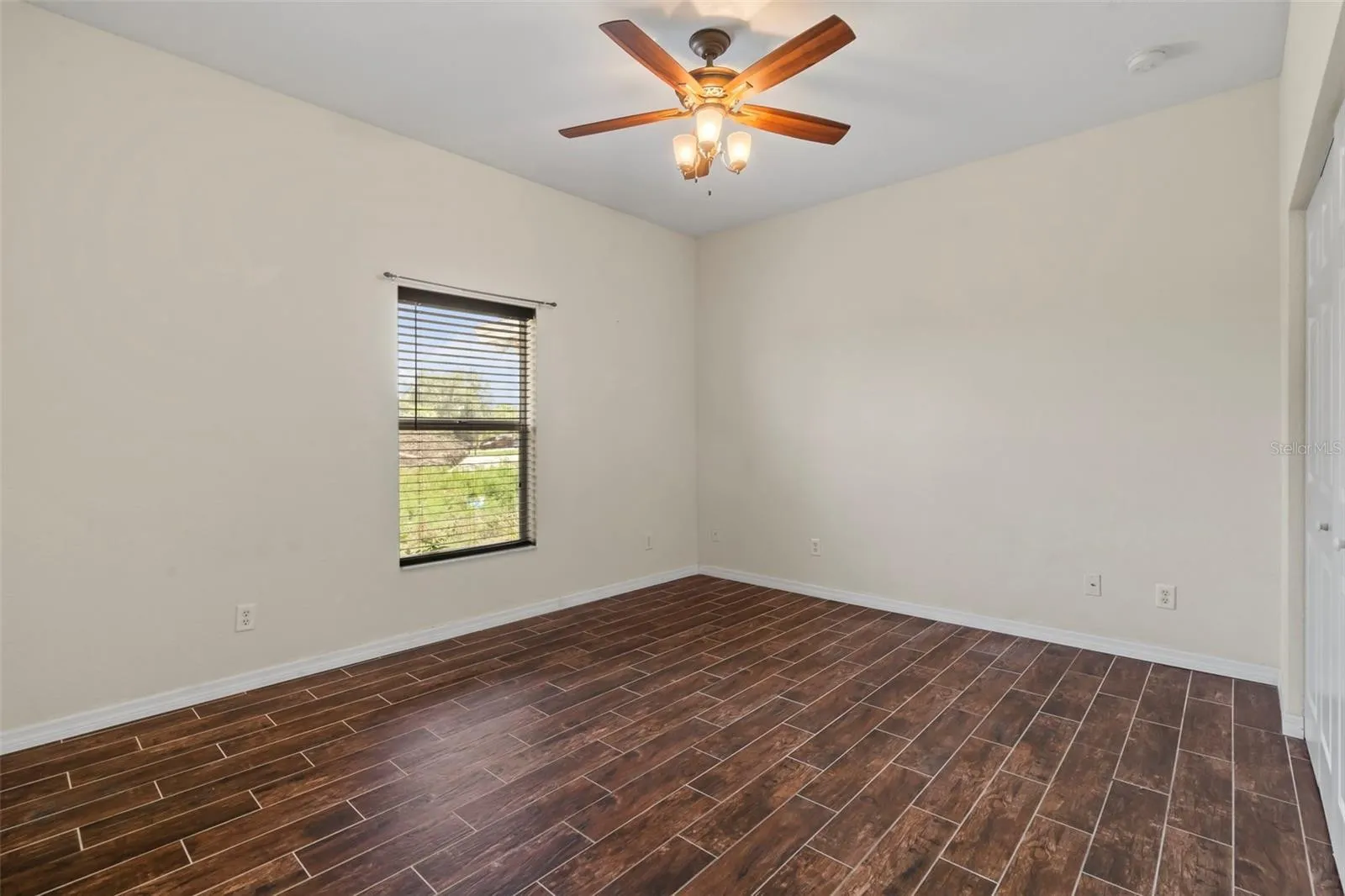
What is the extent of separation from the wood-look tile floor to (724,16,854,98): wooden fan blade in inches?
95.7

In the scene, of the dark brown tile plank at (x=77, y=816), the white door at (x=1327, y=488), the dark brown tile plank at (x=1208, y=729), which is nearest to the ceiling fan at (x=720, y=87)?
the white door at (x=1327, y=488)

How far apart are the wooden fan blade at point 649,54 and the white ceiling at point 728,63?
0.29 m

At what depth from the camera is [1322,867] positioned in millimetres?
1773

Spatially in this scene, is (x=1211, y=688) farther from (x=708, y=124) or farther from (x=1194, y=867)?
(x=708, y=124)

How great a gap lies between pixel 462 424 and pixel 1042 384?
3.31m

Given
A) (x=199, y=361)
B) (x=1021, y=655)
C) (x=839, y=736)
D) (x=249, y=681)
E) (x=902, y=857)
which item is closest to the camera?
(x=902, y=857)

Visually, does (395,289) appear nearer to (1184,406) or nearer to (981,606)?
(981,606)

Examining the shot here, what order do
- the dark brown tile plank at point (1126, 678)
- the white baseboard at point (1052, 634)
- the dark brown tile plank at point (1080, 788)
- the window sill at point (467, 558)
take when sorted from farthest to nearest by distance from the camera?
the window sill at point (467, 558) < the white baseboard at point (1052, 634) < the dark brown tile plank at point (1126, 678) < the dark brown tile plank at point (1080, 788)

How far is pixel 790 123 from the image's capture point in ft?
8.84

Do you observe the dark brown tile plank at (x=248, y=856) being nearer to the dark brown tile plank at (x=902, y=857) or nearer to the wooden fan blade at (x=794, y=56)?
the dark brown tile plank at (x=902, y=857)

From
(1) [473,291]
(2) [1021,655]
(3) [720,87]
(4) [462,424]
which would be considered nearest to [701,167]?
(3) [720,87]

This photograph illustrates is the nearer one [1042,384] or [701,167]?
[701,167]

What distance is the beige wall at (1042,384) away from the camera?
312cm

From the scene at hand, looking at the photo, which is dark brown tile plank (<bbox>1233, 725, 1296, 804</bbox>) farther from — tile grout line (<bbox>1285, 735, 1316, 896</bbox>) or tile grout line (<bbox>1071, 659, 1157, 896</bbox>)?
tile grout line (<bbox>1071, 659, 1157, 896</bbox>)
